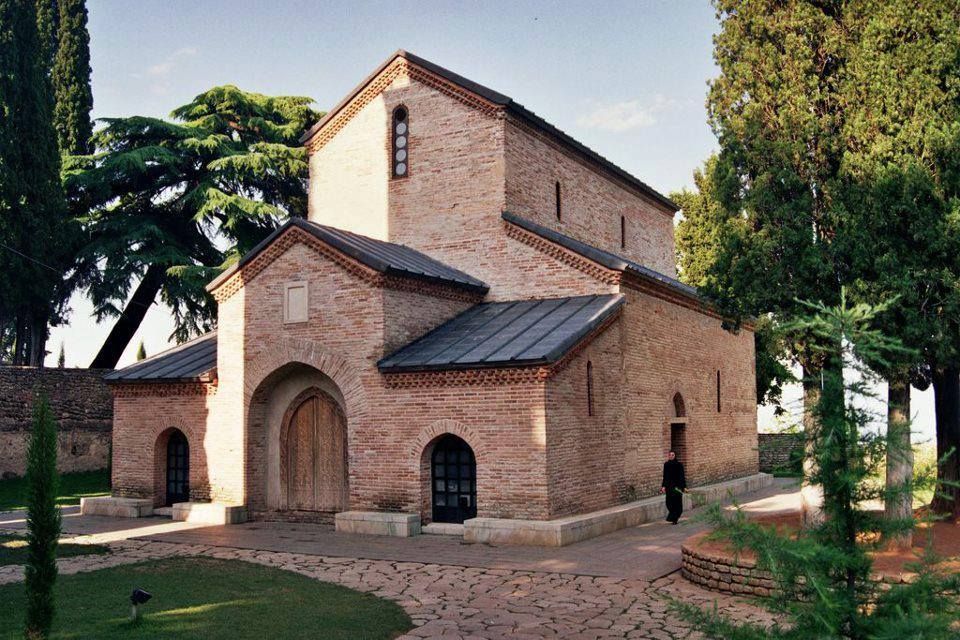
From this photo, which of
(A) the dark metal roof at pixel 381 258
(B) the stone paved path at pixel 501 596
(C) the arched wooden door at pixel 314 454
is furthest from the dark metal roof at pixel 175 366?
(B) the stone paved path at pixel 501 596

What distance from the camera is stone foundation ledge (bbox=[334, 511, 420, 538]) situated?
1345cm

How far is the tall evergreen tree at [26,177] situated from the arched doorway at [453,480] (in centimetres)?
1611

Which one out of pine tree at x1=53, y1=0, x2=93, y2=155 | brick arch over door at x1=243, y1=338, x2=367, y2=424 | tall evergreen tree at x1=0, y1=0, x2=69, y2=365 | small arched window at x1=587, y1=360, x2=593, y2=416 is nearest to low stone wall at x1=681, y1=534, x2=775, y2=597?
small arched window at x1=587, y1=360, x2=593, y2=416

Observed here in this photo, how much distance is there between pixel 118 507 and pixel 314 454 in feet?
14.2

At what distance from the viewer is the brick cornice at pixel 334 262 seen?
14.5m

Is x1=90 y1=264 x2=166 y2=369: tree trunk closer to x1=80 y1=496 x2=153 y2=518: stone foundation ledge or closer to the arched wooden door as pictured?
x1=80 y1=496 x2=153 y2=518: stone foundation ledge

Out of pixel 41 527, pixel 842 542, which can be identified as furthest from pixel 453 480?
pixel 842 542

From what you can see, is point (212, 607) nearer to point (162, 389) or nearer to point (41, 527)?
point (41, 527)

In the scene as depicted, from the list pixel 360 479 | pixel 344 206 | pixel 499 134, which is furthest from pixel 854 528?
pixel 344 206

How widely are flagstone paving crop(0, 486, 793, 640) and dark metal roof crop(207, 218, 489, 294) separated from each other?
449cm

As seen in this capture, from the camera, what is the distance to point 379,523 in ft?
44.7

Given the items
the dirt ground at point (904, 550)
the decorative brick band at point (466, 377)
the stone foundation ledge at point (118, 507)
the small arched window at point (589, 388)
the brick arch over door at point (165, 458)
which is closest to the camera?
the dirt ground at point (904, 550)

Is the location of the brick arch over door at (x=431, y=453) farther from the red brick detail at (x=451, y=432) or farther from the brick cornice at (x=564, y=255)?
the brick cornice at (x=564, y=255)

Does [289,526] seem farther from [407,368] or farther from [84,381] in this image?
[84,381]
